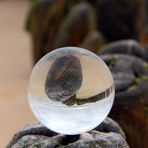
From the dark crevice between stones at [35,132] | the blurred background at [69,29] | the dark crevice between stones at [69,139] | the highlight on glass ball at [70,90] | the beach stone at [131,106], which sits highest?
the highlight on glass ball at [70,90]

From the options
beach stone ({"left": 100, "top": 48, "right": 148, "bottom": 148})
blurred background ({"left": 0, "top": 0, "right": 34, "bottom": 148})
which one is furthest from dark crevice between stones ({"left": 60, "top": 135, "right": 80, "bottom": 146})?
blurred background ({"left": 0, "top": 0, "right": 34, "bottom": 148})

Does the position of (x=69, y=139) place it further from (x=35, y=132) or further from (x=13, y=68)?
(x=13, y=68)

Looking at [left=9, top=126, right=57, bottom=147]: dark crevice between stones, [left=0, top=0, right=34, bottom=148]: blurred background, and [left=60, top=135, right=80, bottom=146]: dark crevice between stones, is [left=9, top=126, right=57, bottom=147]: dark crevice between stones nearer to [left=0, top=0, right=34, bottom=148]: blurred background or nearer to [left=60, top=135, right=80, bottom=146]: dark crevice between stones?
[left=60, top=135, right=80, bottom=146]: dark crevice between stones

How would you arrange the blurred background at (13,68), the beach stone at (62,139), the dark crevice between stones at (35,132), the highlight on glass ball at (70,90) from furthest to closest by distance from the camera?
the blurred background at (13,68), the dark crevice between stones at (35,132), the beach stone at (62,139), the highlight on glass ball at (70,90)

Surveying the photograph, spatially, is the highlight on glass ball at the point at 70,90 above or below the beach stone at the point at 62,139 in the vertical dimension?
above

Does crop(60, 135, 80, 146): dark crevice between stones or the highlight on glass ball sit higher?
the highlight on glass ball

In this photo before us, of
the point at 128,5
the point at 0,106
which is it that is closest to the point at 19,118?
the point at 0,106

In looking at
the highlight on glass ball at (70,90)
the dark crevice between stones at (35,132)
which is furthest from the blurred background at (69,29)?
the highlight on glass ball at (70,90)

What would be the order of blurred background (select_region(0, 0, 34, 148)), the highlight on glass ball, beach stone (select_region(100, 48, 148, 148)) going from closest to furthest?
the highlight on glass ball
beach stone (select_region(100, 48, 148, 148))
blurred background (select_region(0, 0, 34, 148))

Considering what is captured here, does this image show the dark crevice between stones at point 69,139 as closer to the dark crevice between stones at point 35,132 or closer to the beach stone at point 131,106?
the dark crevice between stones at point 35,132
